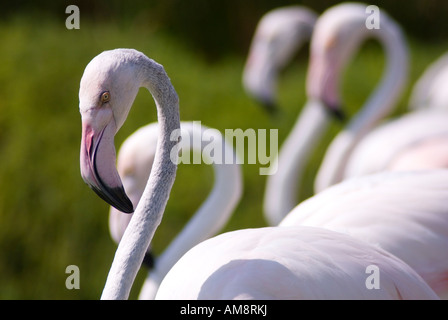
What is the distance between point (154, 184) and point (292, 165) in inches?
121

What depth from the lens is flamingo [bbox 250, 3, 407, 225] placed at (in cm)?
567

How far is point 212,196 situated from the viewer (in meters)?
4.19

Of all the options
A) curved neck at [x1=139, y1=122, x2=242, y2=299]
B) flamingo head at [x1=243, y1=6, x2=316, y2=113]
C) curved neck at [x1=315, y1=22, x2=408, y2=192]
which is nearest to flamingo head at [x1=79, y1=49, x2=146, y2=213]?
curved neck at [x1=139, y1=122, x2=242, y2=299]

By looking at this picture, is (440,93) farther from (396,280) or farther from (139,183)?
(396,280)

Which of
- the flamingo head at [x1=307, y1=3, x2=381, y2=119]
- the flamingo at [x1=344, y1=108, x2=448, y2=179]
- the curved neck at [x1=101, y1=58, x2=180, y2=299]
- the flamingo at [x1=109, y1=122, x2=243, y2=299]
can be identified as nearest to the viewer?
the curved neck at [x1=101, y1=58, x2=180, y2=299]

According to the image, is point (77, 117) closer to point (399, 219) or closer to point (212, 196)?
point (212, 196)

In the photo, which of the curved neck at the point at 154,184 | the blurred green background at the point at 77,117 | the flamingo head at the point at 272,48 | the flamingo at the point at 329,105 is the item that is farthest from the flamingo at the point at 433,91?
the curved neck at the point at 154,184

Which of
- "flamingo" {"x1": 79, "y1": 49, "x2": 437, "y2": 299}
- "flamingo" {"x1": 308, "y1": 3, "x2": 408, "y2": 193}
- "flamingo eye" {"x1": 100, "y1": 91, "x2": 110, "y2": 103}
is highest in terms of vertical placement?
"flamingo" {"x1": 308, "y1": 3, "x2": 408, "y2": 193}

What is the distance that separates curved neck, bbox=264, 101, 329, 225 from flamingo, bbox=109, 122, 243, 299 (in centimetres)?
151

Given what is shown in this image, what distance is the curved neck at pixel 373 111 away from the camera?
577 centimetres

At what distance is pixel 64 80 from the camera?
775cm

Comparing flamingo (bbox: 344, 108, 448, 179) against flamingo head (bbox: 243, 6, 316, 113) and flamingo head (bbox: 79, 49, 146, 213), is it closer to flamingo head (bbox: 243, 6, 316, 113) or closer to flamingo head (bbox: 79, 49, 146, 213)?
flamingo head (bbox: 243, 6, 316, 113)

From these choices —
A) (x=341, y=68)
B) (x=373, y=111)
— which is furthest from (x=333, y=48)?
(x=373, y=111)

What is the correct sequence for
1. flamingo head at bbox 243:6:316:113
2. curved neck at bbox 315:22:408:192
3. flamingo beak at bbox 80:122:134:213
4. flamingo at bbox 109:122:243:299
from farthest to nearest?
flamingo head at bbox 243:6:316:113 < curved neck at bbox 315:22:408:192 < flamingo at bbox 109:122:243:299 < flamingo beak at bbox 80:122:134:213
